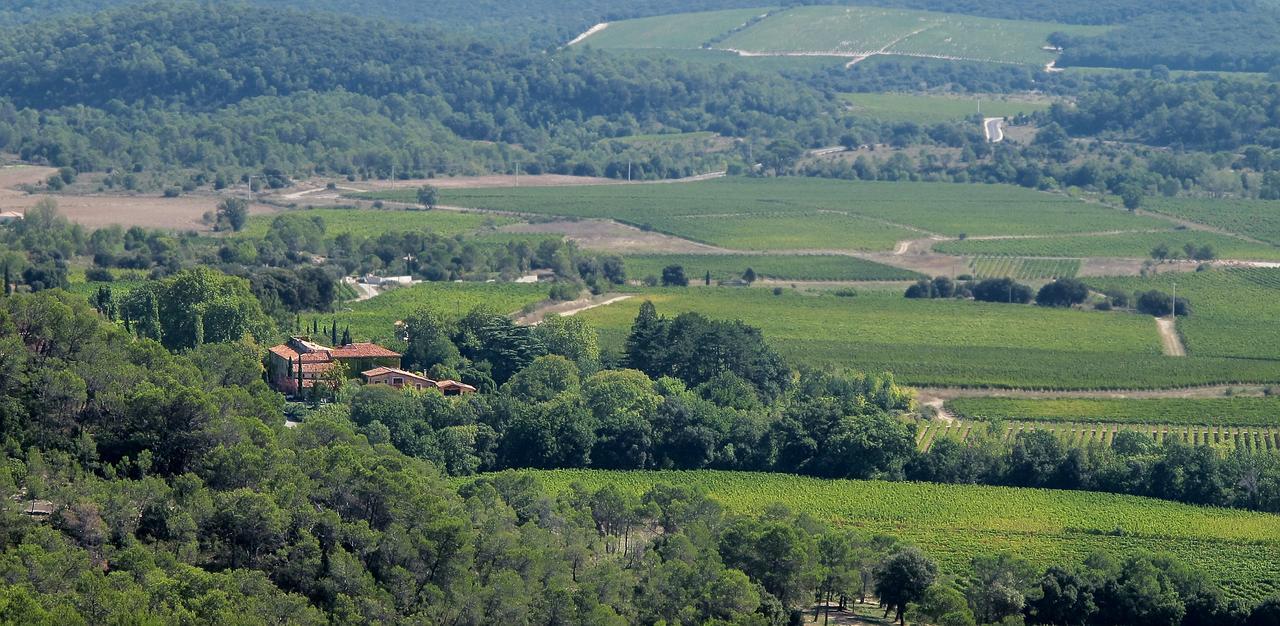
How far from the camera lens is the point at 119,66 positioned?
179 metres

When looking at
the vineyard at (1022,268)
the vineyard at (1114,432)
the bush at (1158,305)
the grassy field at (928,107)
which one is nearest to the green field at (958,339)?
the bush at (1158,305)

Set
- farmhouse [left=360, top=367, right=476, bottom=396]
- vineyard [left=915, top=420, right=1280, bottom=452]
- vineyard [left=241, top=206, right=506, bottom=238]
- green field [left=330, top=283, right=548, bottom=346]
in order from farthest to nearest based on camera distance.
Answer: vineyard [left=241, top=206, right=506, bottom=238] → green field [left=330, top=283, right=548, bottom=346] → farmhouse [left=360, top=367, right=476, bottom=396] → vineyard [left=915, top=420, right=1280, bottom=452]

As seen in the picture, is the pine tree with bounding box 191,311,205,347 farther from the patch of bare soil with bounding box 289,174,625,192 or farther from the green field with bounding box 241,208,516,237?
→ the patch of bare soil with bounding box 289,174,625,192

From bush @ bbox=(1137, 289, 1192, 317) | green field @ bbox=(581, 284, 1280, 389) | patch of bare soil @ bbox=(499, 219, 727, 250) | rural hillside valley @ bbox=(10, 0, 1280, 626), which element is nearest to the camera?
rural hillside valley @ bbox=(10, 0, 1280, 626)

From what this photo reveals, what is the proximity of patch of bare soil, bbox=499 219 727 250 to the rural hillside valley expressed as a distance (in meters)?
0.49

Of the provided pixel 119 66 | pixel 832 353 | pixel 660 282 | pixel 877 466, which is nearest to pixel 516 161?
pixel 119 66

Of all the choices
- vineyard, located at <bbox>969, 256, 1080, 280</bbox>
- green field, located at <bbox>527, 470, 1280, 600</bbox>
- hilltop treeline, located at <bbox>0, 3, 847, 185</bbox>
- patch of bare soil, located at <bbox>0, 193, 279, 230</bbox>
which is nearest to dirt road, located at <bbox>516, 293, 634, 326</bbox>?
vineyard, located at <bbox>969, 256, 1080, 280</bbox>

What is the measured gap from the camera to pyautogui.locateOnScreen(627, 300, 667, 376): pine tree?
7612cm

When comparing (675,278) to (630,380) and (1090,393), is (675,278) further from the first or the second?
(630,380)

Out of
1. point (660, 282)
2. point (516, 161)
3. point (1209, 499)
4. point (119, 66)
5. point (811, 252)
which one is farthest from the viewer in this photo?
point (119, 66)

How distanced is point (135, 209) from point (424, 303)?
41.0 metres

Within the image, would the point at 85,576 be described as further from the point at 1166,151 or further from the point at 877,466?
the point at 1166,151

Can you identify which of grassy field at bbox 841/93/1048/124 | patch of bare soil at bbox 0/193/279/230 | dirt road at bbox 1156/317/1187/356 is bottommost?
dirt road at bbox 1156/317/1187/356

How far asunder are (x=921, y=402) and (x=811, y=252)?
40876mm
